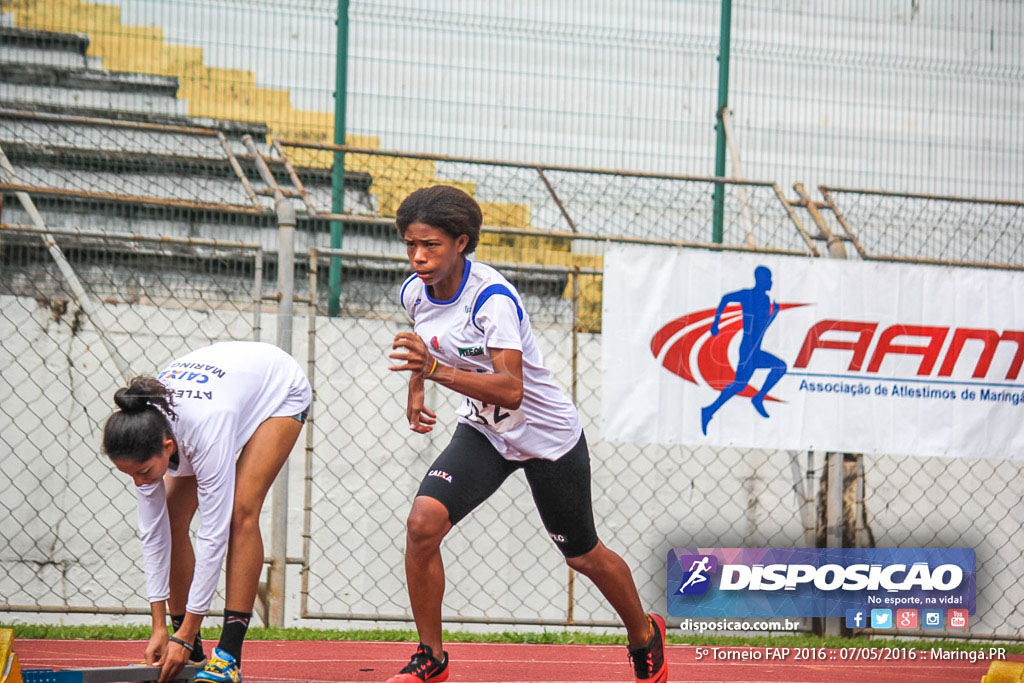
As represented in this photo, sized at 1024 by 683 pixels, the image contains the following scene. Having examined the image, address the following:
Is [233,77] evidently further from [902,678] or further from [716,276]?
[902,678]

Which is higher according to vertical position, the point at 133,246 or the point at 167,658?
the point at 133,246

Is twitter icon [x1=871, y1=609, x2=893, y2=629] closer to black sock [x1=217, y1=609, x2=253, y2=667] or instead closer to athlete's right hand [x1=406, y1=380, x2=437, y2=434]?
athlete's right hand [x1=406, y1=380, x2=437, y2=434]

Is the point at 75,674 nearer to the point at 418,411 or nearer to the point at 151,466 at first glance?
the point at 151,466

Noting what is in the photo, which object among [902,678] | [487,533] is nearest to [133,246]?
[487,533]

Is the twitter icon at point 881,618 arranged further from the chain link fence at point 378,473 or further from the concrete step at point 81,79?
the concrete step at point 81,79

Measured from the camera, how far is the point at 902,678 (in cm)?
519

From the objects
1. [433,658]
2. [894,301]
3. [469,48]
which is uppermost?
[469,48]

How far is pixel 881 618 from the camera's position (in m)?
6.29

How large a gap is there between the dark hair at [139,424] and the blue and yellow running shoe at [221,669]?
2.40ft

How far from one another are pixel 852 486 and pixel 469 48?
14.6ft

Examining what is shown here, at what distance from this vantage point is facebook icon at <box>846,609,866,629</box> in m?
6.27

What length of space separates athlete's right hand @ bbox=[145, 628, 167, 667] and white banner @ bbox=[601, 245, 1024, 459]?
2759 millimetres

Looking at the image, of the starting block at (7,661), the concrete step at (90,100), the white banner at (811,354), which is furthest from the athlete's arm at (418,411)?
the concrete step at (90,100)

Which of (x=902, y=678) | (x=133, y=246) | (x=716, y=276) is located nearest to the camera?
(x=902, y=678)
